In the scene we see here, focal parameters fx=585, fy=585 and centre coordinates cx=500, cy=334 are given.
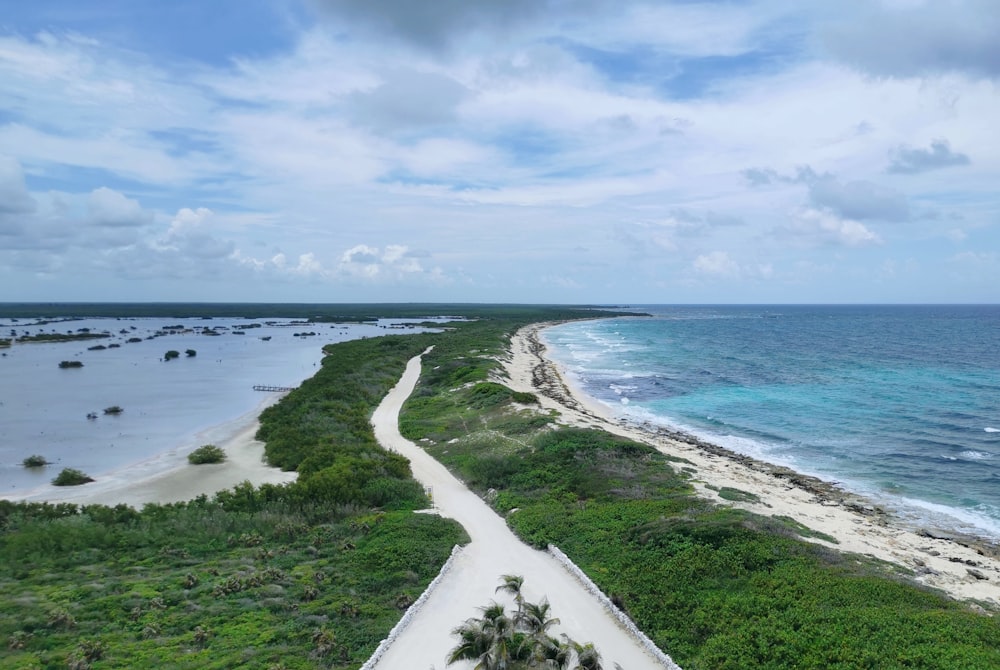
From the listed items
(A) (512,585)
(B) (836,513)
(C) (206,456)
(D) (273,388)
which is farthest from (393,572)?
(D) (273,388)

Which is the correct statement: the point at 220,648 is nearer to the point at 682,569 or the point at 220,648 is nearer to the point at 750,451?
the point at 682,569

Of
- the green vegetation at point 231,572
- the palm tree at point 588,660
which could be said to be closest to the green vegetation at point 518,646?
the palm tree at point 588,660

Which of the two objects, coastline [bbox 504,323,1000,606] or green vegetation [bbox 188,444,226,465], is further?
green vegetation [bbox 188,444,226,465]

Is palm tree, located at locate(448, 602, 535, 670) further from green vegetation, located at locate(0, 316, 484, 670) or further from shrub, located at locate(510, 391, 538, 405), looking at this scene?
shrub, located at locate(510, 391, 538, 405)

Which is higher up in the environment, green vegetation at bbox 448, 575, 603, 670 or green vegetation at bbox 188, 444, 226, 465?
green vegetation at bbox 448, 575, 603, 670

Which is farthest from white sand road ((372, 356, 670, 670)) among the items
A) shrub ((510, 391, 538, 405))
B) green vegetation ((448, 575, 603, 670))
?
shrub ((510, 391, 538, 405))

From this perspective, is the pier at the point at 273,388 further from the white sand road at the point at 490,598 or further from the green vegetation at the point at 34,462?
the white sand road at the point at 490,598
